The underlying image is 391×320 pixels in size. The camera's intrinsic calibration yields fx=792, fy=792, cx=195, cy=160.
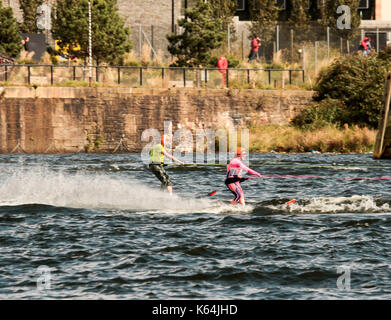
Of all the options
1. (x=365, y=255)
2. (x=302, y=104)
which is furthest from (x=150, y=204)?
(x=302, y=104)

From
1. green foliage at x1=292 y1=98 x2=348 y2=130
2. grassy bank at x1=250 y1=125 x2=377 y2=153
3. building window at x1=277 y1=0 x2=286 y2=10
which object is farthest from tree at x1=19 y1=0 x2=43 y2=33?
green foliage at x1=292 y1=98 x2=348 y2=130

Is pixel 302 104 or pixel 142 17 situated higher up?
pixel 142 17

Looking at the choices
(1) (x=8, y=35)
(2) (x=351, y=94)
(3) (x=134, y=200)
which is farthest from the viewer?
(1) (x=8, y=35)

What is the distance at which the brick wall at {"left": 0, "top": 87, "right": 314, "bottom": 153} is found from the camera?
1662 inches

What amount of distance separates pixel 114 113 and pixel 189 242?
2987cm

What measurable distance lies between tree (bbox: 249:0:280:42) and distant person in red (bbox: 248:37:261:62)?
10.3 feet

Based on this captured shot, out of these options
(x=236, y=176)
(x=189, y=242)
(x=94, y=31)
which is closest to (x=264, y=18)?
(x=94, y=31)

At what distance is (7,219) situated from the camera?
699 inches

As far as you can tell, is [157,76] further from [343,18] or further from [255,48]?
[343,18]

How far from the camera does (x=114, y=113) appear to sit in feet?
144

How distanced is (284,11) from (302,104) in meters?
17.2

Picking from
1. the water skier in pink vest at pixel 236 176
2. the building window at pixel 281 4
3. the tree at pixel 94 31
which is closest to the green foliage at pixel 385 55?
the building window at pixel 281 4

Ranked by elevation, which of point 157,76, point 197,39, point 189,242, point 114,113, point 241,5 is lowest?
point 189,242
